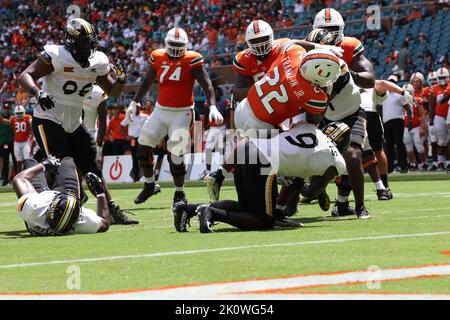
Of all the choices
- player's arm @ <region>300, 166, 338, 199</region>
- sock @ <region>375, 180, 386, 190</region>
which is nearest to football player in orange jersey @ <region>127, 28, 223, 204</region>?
sock @ <region>375, 180, 386, 190</region>

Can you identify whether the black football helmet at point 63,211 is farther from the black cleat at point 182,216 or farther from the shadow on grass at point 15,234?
the black cleat at point 182,216

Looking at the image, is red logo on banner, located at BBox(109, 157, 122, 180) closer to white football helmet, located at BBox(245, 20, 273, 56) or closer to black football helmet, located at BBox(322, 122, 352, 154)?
white football helmet, located at BBox(245, 20, 273, 56)

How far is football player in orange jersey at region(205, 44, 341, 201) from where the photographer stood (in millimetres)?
8094

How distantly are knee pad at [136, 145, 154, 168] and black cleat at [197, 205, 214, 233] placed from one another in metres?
4.60

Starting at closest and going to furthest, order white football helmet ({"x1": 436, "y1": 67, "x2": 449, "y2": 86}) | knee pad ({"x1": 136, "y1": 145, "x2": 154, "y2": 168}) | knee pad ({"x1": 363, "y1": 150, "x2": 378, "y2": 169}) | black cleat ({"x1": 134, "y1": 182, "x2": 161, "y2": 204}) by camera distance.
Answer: knee pad ({"x1": 363, "y1": 150, "x2": 378, "y2": 169}) → knee pad ({"x1": 136, "y1": 145, "x2": 154, "y2": 168}) → black cleat ({"x1": 134, "y1": 182, "x2": 161, "y2": 204}) → white football helmet ({"x1": 436, "y1": 67, "x2": 449, "y2": 86})

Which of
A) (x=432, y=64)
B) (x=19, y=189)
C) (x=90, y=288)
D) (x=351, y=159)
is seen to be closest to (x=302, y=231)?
(x=351, y=159)

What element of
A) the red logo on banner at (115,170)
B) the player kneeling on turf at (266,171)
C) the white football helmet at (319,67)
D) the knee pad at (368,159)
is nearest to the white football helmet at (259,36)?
the white football helmet at (319,67)

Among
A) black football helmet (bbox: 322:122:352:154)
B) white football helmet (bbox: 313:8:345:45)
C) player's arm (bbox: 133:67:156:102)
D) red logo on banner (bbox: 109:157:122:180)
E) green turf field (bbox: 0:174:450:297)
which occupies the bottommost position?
red logo on banner (bbox: 109:157:122:180)

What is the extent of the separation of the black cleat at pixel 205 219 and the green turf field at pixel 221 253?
111 mm

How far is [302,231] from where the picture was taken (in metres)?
7.99

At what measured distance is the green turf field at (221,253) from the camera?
5.30m

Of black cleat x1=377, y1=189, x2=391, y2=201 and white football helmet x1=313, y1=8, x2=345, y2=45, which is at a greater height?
white football helmet x1=313, y1=8, x2=345, y2=45

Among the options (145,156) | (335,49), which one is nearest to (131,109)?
(145,156)

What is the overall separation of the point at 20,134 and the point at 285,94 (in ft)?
56.5
